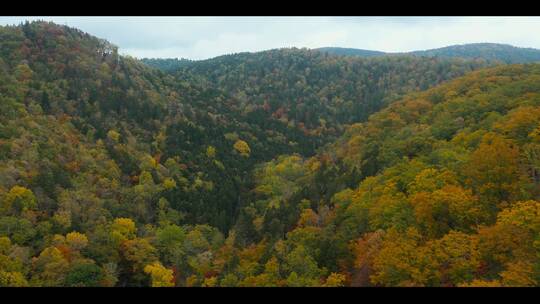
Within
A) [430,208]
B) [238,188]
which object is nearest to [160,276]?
[430,208]

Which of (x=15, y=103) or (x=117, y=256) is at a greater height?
(x=15, y=103)

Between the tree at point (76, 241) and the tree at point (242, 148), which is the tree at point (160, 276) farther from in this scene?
the tree at point (242, 148)

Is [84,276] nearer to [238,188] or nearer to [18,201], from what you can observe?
[18,201]

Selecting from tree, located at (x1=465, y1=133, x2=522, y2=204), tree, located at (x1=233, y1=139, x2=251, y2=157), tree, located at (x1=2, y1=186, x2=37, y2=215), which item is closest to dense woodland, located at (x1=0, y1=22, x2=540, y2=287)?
tree, located at (x1=465, y1=133, x2=522, y2=204)

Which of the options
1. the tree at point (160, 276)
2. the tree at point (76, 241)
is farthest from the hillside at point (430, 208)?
the tree at point (76, 241)

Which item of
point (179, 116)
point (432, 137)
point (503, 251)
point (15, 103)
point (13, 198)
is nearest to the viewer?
point (503, 251)

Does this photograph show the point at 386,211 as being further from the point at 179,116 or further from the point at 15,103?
the point at 179,116

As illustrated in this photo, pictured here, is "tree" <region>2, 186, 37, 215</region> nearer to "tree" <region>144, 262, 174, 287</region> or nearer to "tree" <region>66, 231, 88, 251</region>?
"tree" <region>66, 231, 88, 251</region>
